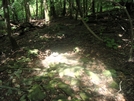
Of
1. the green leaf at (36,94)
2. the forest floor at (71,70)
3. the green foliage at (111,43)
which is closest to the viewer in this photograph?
the green leaf at (36,94)

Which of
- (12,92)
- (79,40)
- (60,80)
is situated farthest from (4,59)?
(79,40)

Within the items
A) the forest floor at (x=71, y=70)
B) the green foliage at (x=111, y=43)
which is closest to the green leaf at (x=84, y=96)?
the forest floor at (x=71, y=70)

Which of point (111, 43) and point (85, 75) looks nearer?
point (85, 75)

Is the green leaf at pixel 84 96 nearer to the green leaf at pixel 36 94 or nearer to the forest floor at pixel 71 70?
the forest floor at pixel 71 70

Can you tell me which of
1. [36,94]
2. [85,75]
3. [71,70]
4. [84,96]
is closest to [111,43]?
[85,75]

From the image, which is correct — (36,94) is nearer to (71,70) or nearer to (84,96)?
(84,96)

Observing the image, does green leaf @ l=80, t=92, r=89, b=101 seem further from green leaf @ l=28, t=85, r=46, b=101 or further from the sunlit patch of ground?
green leaf @ l=28, t=85, r=46, b=101

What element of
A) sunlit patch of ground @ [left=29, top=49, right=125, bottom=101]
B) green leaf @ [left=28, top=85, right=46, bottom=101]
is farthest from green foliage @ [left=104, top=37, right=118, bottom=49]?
green leaf @ [left=28, top=85, right=46, bottom=101]

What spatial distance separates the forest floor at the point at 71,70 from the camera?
4.68 metres

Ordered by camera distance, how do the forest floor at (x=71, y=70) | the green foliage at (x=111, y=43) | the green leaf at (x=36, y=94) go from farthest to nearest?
the green foliage at (x=111, y=43) < the forest floor at (x=71, y=70) < the green leaf at (x=36, y=94)

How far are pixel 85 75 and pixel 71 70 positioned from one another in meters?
0.56

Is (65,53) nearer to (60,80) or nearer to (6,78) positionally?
(60,80)

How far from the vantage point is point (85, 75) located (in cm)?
551

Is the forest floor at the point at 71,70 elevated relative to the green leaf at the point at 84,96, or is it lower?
elevated
